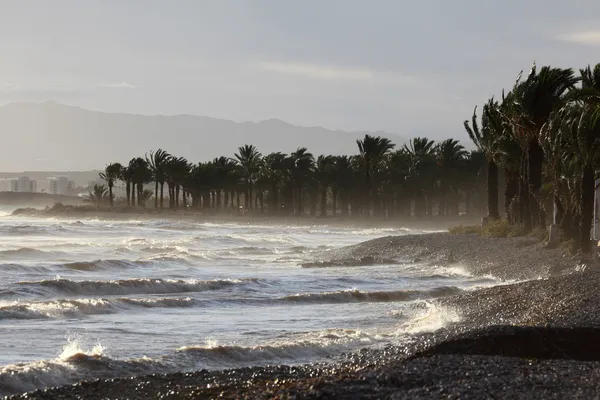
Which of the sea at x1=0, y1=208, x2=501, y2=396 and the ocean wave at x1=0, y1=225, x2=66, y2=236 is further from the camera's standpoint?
the ocean wave at x1=0, y1=225, x2=66, y2=236

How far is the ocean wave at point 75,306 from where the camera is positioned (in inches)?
868

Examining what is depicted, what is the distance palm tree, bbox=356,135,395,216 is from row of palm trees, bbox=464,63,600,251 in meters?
41.1

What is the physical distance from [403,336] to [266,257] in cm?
2741

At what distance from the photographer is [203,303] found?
2545 cm

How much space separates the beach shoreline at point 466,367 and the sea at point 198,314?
1.04 meters

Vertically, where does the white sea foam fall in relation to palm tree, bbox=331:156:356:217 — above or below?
below

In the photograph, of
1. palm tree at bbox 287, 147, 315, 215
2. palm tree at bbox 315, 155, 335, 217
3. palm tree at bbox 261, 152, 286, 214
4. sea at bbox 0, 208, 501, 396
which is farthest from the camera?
palm tree at bbox 261, 152, 286, 214

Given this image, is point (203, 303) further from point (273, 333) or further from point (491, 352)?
point (491, 352)

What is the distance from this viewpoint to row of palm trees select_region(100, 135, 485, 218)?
9369cm

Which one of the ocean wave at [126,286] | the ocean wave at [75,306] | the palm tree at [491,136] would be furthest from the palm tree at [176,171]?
the ocean wave at [75,306]

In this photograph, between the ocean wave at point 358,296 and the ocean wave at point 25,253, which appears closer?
the ocean wave at point 358,296

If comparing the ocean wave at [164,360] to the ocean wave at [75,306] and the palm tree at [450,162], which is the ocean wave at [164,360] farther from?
the palm tree at [450,162]

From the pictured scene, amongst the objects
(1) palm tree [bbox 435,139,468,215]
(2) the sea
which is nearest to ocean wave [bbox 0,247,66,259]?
(2) the sea

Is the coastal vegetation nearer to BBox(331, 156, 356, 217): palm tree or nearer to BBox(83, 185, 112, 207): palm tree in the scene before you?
BBox(331, 156, 356, 217): palm tree
